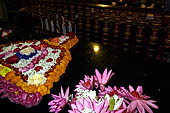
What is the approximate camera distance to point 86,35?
306 cm

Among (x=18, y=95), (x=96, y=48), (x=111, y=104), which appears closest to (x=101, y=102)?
(x=111, y=104)

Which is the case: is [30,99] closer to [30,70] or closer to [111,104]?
[30,70]

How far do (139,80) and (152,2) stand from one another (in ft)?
17.2

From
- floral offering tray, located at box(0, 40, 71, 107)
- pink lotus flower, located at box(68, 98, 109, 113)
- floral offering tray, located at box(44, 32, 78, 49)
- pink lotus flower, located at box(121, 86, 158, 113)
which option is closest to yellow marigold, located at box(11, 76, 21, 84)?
floral offering tray, located at box(0, 40, 71, 107)

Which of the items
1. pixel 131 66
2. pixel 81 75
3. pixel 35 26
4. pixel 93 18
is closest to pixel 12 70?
pixel 81 75

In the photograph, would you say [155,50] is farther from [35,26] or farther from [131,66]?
[35,26]

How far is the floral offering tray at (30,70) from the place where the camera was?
4.59ft

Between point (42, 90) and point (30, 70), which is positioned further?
point (30, 70)

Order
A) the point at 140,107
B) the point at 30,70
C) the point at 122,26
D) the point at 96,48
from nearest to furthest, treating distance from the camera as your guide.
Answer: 1. the point at 140,107
2. the point at 30,70
3. the point at 96,48
4. the point at 122,26

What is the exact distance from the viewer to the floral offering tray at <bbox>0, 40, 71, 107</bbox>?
1.40 meters

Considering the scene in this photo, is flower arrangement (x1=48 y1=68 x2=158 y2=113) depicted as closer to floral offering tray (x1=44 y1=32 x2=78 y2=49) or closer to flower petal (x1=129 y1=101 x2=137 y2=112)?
flower petal (x1=129 y1=101 x2=137 y2=112)

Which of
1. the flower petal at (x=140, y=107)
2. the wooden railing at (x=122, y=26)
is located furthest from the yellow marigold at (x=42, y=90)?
the wooden railing at (x=122, y=26)

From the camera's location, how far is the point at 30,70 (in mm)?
1574

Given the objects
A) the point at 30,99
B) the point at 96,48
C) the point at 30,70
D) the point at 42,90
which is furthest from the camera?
the point at 96,48
